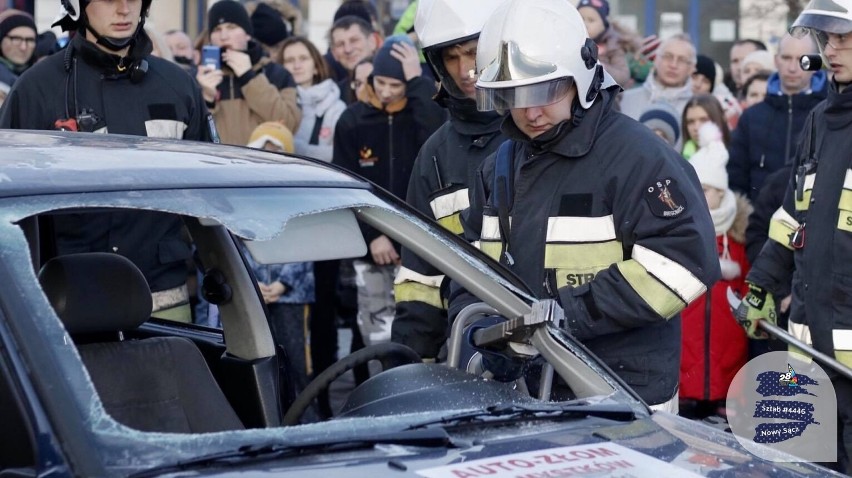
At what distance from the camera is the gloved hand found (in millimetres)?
5230

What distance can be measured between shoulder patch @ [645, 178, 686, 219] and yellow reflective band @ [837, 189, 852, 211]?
104 centimetres

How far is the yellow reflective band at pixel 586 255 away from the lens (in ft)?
12.9

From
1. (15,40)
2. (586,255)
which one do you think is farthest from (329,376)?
(15,40)

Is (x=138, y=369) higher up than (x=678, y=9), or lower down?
lower down

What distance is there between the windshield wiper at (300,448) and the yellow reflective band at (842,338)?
94.5 inches

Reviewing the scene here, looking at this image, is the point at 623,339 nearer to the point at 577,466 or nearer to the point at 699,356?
the point at 577,466

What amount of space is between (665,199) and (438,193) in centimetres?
110

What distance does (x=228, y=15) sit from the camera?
7820 millimetres

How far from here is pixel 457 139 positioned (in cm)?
482

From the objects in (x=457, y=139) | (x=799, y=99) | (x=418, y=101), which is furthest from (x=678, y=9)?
(x=457, y=139)

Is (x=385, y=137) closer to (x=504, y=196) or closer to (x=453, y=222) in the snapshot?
(x=453, y=222)

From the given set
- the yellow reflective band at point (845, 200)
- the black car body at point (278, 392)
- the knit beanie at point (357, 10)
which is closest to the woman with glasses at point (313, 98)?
the knit beanie at point (357, 10)

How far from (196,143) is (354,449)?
104 cm

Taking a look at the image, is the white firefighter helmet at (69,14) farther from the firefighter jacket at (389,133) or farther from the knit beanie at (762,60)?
the knit beanie at (762,60)
